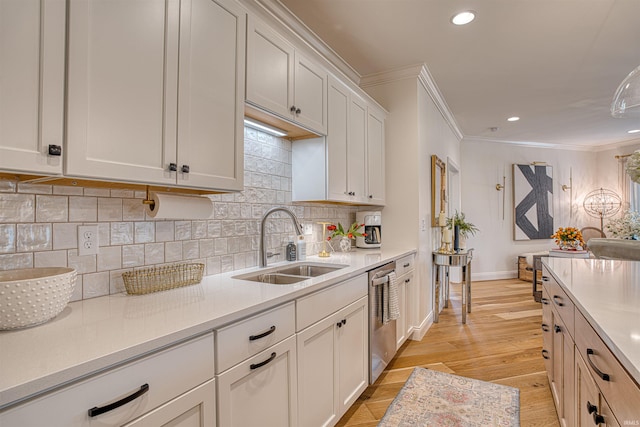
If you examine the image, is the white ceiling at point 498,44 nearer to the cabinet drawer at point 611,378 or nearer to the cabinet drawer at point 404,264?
the cabinet drawer at point 404,264

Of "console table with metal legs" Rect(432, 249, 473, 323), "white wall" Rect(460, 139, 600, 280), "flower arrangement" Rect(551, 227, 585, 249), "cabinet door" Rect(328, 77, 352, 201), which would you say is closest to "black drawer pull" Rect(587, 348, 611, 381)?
"cabinet door" Rect(328, 77, 352, 201)

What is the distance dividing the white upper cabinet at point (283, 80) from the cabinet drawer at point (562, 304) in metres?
1.72

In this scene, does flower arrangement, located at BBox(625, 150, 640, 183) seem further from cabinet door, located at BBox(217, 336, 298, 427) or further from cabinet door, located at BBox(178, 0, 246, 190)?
cabinet door, located at BBox(178, 0, 246, 190)

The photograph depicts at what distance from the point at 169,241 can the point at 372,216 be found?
2.08 meters

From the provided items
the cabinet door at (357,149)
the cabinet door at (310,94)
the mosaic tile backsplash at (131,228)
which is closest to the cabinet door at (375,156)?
the cabinet door at (357,149)

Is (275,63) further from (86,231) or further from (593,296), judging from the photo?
(593,296)

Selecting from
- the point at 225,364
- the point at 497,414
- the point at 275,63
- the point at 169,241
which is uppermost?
the point at 275,63

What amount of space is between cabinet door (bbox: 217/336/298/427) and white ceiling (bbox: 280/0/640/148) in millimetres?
2198

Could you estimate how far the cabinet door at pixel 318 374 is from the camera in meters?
1.55

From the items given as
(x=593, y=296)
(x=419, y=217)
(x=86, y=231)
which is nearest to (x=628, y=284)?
(x=593, y=296)

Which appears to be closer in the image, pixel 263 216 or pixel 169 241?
pixel 169 241

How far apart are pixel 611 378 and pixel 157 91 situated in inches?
69.0

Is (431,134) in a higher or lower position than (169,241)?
higher

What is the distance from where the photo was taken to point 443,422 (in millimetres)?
1966
